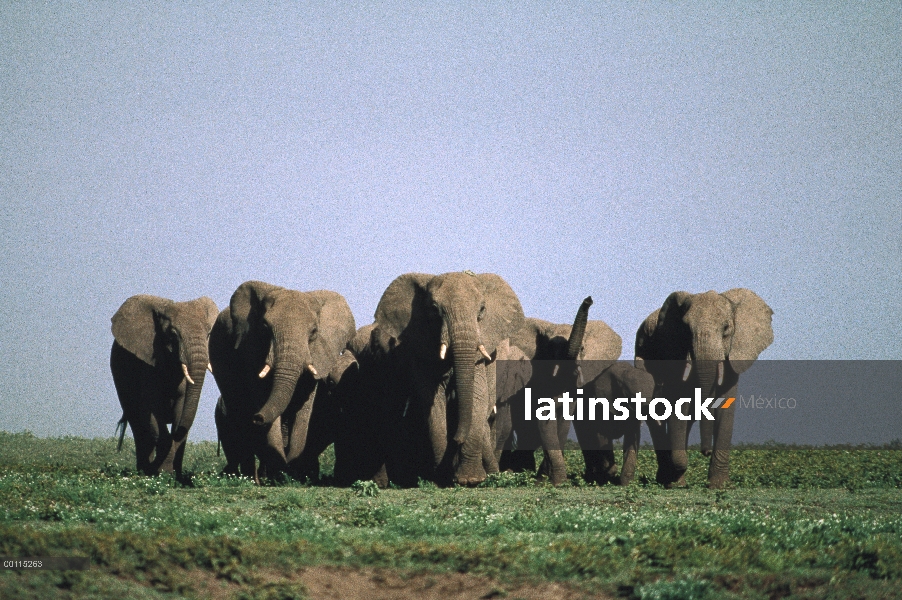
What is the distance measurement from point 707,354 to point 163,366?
498 inches

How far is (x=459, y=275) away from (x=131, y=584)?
44.0ft

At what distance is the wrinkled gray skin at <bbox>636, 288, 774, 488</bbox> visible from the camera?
87.2 ft

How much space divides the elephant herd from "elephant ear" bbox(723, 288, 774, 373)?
0.04 meters

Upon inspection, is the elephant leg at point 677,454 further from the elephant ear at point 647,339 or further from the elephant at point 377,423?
the elephant at point 377,423

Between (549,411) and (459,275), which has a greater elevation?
(459,275)

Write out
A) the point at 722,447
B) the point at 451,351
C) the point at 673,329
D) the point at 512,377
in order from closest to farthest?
the point at 451,351, the point at 722,447, the point at 673,329, the point at 512,377

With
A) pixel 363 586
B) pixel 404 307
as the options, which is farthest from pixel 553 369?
pixel 363 586

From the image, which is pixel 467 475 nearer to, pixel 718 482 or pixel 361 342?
pixel 718 482

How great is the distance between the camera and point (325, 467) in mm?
35625

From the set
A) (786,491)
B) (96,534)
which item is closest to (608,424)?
(786,491)

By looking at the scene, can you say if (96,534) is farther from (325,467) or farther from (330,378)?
(325,467)

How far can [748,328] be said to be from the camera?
92.6 ft

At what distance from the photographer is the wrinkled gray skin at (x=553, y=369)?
2786cm

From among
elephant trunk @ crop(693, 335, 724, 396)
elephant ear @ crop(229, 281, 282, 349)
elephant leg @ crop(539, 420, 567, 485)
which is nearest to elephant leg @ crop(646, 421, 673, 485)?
elephant trunk @ crop(693, 335, 724, 396)
